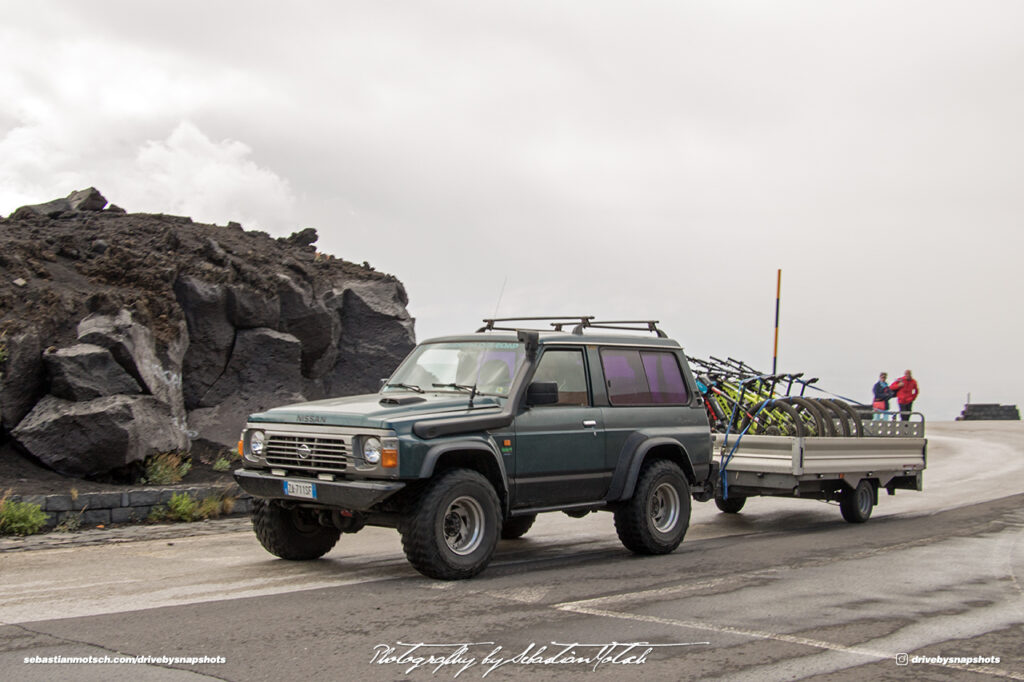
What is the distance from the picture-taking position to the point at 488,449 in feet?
26.8

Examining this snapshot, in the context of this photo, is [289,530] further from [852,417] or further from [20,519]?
[852,417]

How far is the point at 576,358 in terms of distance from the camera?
9.43m

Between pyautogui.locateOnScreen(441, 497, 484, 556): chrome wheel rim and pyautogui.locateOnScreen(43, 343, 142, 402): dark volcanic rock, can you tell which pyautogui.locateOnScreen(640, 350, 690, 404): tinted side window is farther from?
pyautogui.locateOnScreen(43, 343, 142, 402): dark volcanic rock

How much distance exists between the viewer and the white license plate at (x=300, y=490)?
309 inches

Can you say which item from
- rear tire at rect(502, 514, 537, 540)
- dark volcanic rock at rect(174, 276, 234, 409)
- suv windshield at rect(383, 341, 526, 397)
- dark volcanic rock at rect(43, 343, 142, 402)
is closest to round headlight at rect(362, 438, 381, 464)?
suv windshield at rect(383, 341, 526, 397)

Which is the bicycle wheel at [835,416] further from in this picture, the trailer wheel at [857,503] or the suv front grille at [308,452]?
the suv front grille at [308,452]

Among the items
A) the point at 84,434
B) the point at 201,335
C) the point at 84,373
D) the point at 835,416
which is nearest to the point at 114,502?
the point at 84,434

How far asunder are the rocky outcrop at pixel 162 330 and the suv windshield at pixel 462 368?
18.4 ft

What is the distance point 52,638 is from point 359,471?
247 centimetres

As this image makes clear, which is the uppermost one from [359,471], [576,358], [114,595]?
[576,358]

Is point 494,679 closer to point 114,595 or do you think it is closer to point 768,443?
point 114,595

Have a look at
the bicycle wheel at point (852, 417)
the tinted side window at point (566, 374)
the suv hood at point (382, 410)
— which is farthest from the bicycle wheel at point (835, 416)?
the suv hood at point (382, 410)

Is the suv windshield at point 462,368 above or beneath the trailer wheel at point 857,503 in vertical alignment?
above

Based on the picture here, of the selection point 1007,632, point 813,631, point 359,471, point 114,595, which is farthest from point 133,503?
point 1007,632
